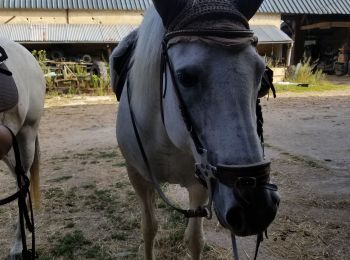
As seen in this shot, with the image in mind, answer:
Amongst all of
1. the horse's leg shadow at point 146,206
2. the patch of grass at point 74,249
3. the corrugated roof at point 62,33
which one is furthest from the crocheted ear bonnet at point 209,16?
the corrugated roof at point 62,33

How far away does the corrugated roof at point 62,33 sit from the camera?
14766 mm

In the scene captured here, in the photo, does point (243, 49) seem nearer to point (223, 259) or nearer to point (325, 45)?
point (223, 259)

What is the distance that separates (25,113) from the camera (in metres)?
3.10

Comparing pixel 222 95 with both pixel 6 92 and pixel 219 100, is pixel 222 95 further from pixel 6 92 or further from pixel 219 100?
pixel 6 92

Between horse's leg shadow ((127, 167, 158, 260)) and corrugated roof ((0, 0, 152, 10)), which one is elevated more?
corrugated roof ((0, 0, 152, 10))

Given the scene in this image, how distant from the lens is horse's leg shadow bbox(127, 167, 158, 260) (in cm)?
270

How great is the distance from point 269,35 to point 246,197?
16.9 meters

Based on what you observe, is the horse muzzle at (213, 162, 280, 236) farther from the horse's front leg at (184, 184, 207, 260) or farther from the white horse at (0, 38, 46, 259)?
the white horse at (0, 38, 46, 259)

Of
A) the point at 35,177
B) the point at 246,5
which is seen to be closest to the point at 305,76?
the point at 35,177

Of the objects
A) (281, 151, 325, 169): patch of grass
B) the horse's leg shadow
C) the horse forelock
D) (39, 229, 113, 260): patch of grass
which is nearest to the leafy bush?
(281, 151, 325, 169): patch of grass

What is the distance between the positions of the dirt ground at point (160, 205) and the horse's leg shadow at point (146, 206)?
240mm

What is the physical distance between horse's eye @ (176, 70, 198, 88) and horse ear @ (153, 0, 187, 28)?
1.00 feet

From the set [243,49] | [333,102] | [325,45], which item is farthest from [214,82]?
[325,45]

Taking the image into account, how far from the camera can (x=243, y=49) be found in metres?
1.48
